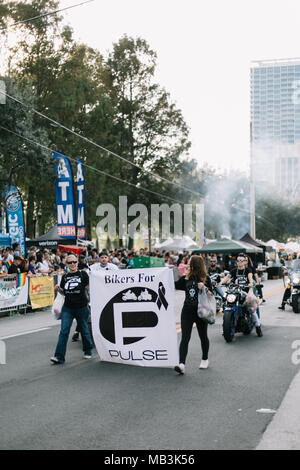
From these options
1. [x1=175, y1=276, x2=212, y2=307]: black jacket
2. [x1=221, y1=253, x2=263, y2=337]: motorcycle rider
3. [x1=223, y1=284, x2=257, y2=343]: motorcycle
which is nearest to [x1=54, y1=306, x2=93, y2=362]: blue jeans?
[x1=175, y1=276, x2=212, y2=307]: black jacket

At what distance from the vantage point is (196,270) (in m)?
8.26

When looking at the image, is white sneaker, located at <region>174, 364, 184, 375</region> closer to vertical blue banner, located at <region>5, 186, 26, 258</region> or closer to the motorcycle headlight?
the motorcycle headlight

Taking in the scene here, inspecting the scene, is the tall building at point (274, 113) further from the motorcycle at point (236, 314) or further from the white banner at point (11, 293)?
the motorcycle at point (236, 314)

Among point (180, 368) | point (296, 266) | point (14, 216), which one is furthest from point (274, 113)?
point (180, 368)

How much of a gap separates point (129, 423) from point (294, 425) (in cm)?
161

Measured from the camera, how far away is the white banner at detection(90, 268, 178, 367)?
26.9 feet

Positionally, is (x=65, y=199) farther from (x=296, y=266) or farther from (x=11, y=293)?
(x=296, y=266)

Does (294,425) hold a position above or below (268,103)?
below

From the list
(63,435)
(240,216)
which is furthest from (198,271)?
(240,216)

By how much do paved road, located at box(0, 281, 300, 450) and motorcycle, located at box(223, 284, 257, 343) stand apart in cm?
40

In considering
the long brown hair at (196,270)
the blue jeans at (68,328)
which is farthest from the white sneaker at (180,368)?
the blue jeans at (68,328)
